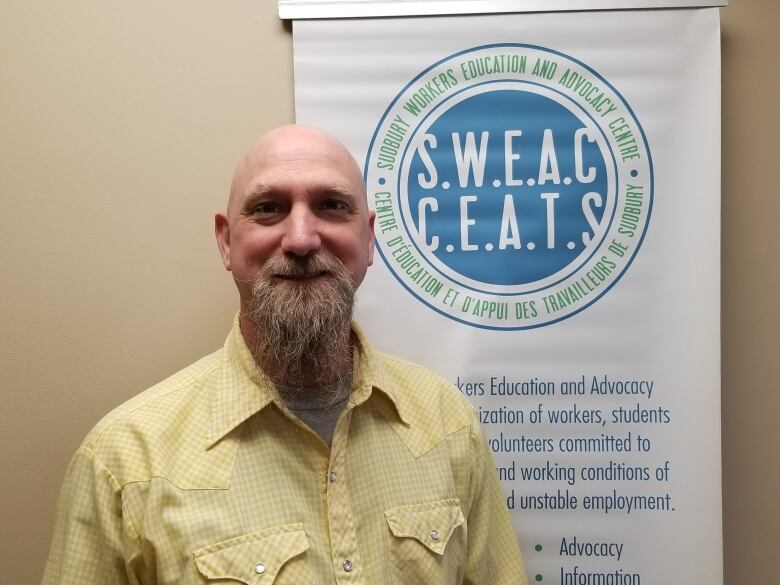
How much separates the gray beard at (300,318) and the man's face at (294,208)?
0.01 meters

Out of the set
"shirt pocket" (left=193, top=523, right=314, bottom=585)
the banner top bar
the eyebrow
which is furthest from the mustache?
the banner top bar

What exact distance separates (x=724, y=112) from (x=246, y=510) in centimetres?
130

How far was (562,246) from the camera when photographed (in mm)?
1572

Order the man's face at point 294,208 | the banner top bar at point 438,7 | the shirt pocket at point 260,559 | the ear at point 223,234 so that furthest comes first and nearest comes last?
1. the banner top bar at point 438,7
2. the ear at point 223,234
3. the man's face at point 294,208
4. the shirt pocket at point 260,559

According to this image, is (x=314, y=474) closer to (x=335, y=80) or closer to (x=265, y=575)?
(x=265, y=575)

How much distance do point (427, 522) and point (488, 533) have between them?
0.21m

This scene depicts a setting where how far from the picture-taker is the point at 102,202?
1.58 m

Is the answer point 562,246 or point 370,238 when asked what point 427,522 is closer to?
point 370,238

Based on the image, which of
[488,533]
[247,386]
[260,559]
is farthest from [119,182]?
[488,533]

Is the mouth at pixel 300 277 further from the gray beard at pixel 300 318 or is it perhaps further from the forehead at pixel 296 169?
the forehead at pixel 296 169

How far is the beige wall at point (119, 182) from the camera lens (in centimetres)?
157

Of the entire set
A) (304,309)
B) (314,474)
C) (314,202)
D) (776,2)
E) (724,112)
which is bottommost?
(314,474)

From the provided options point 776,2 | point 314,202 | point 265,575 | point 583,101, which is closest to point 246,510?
point 265,575

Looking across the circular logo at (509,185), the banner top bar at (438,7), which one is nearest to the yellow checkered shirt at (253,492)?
the circular logo at (509,185)
